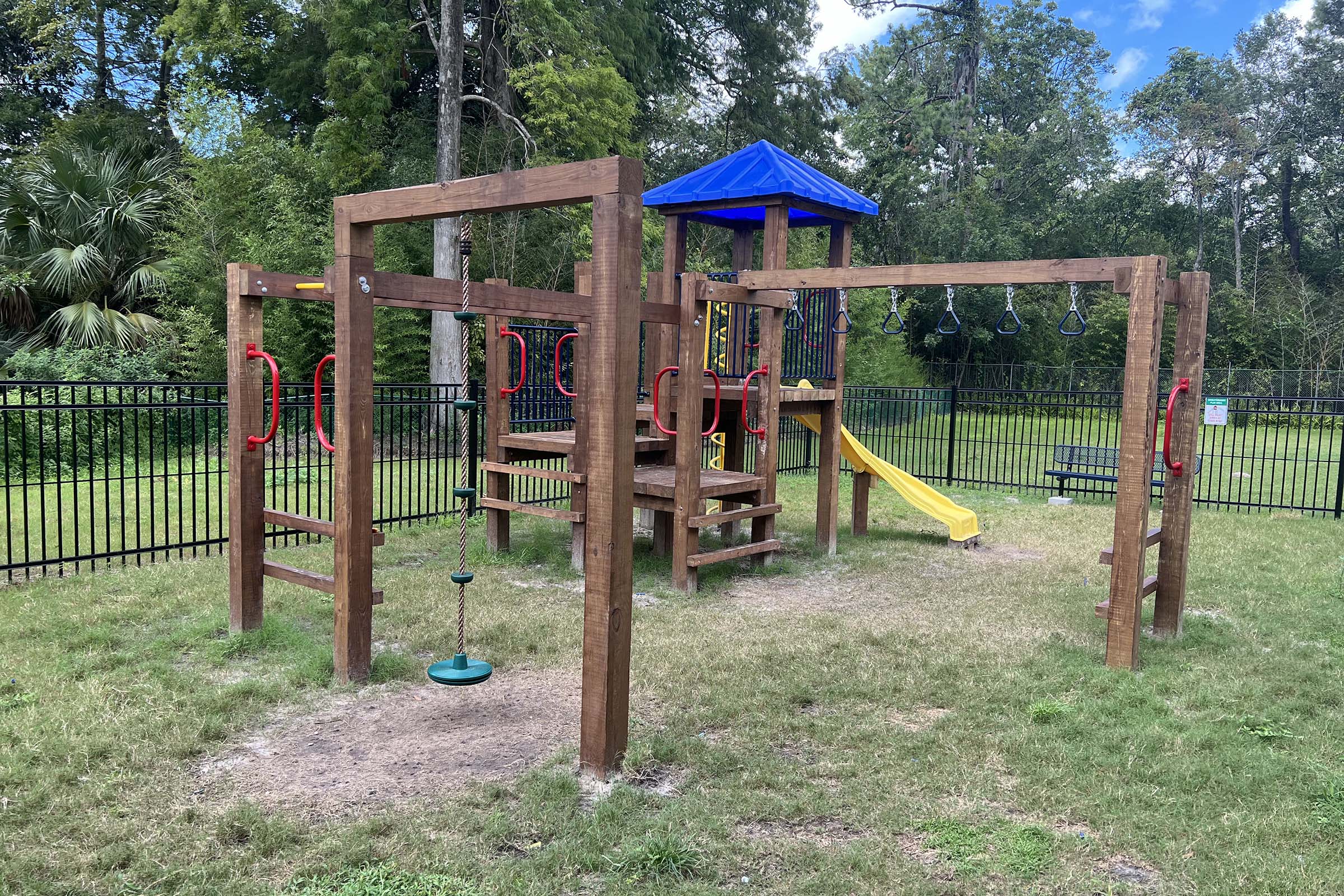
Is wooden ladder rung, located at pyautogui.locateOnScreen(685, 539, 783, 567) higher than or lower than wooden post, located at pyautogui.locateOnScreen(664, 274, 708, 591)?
lower

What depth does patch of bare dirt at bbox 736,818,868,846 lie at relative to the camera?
328 cm

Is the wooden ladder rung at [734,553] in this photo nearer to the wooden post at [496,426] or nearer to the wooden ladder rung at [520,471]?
the wooden ladder rung at [520,471]

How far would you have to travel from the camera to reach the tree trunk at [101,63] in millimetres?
20188

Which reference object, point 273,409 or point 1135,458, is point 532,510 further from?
point 1135,458

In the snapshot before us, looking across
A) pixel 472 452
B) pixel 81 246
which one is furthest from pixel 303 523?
pixel 81 246

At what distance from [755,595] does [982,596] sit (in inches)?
64.7

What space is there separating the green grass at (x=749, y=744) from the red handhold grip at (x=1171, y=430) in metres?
1.06

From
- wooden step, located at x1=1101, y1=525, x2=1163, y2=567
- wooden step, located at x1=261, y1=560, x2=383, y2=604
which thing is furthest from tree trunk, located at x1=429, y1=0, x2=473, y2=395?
wooden step, located at x1=1101, y1=525, x2=1163, y2=567

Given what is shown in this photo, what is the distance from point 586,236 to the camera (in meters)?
16.5

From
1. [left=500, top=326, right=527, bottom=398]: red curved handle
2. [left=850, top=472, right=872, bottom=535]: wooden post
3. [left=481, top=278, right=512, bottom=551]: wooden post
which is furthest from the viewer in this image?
[left=850, top=472, right=872, bottom=535]: wooden post

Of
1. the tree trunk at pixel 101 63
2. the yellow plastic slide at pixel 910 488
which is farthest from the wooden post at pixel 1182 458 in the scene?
the tree trunk at pixel 101 63

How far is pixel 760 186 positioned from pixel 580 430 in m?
3.11

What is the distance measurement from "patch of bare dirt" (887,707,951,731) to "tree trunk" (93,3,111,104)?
22600 mm

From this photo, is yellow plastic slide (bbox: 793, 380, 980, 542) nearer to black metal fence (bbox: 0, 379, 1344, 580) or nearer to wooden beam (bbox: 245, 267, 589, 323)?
black metal fence (bbox: 0, 379, 1344, 580)
